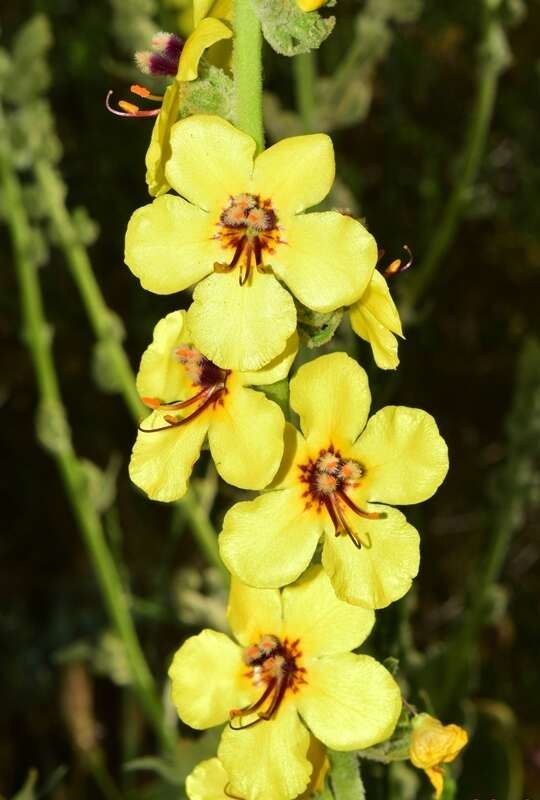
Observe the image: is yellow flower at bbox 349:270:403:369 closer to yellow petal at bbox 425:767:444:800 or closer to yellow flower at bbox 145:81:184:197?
yellow flower at bbox 145:81:184:197

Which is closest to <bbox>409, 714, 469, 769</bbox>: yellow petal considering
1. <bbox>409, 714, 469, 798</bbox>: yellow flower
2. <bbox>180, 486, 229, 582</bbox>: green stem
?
<bbox>409, 714, 469, 798</bbox>: yellow flower

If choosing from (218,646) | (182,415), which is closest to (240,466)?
(182,415)

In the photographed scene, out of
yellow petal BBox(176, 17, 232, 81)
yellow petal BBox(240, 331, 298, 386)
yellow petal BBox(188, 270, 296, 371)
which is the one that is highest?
yellow petal BBox(176, 17, 232, 81)

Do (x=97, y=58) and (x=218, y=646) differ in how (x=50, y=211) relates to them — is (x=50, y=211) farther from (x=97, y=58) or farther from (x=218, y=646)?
(x=218, y=646)

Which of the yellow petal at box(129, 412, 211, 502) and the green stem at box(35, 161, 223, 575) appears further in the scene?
the green stem at box(35, 161, 223, 575)

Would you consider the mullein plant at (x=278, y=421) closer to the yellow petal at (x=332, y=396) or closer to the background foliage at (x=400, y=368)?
the yellow petal at (x=332, y=396)

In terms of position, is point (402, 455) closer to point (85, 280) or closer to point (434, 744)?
point (434, 744)

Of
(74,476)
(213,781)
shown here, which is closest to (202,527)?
(74,476)

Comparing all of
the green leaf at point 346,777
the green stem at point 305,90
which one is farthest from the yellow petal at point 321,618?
the green stem at point 305,90
